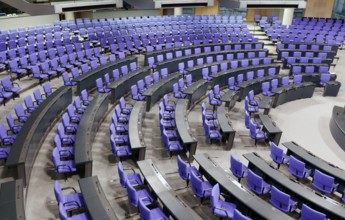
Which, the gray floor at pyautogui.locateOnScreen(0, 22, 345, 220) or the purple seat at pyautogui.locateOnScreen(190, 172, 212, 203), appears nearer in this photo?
the purple seat at pyautogui.locateOnScreen(190, 172, 212, 203)

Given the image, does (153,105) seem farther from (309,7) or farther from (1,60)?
(309,7)

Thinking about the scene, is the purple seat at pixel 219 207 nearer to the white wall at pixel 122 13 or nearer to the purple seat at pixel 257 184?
the purple seat at pixel 257 184

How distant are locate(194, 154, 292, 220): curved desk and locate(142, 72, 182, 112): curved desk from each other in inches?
156

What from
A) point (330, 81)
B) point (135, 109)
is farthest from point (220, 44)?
point (135, 109)

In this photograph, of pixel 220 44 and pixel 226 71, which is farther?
pixel 220 44

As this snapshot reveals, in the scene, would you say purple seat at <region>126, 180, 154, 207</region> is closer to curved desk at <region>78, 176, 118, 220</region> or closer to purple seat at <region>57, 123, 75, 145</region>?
curved desk at <region>78, 176, 118, 220</region>

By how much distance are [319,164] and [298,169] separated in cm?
48

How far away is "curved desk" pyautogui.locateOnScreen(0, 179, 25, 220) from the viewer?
16.8ft

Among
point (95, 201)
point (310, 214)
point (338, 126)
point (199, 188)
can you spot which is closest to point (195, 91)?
point (338, 126)

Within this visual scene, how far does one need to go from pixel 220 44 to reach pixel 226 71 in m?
3.61

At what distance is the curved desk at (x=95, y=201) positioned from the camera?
5.36 m

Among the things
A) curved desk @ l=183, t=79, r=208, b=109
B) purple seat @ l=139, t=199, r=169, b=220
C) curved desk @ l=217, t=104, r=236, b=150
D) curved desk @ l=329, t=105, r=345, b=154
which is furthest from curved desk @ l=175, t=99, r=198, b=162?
curved desk @ l=329, t=105, r=345, b=154

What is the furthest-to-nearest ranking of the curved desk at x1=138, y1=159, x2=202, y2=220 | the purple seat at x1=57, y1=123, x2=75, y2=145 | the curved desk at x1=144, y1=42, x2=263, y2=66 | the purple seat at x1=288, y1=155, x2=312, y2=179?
the curved desk at x1=144, y1=42, x2=263, y2=66 → the purple seat at x1=57, y1=123, x2=75, y2=145 → the purple seat at x1=288, y1=155, x2=312, y2=179 → the curved desk at x1=138, y1=159, x2=202, y2=220

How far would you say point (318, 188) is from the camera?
7.30 metres
